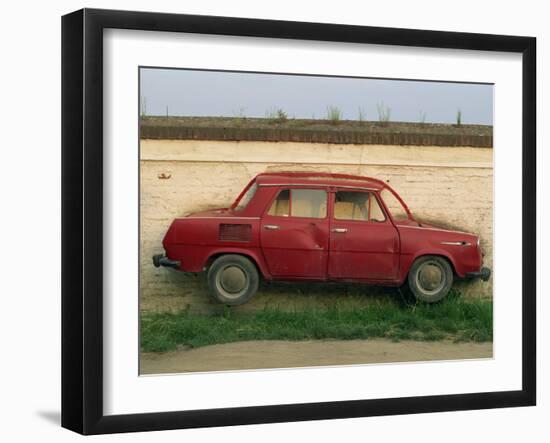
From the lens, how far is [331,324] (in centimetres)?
959

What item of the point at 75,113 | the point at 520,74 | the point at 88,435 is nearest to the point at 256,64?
the point at 75,113

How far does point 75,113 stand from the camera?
28.0 ft

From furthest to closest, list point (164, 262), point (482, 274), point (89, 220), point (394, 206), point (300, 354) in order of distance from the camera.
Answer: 1. point (482, 274)
2. point (394, 206)
3. point (300, 354)
4. point (164, 262)
5. point (89, 220)

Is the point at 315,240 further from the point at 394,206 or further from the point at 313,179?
the point at 394,206

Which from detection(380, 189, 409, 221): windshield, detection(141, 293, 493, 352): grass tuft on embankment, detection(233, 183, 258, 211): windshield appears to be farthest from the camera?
detection(380, 189, 409, 221): windshield

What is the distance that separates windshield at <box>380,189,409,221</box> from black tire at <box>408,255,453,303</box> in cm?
37

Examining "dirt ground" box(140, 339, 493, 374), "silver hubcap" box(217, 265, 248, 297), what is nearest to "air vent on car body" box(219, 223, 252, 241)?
"silver hubcap" box(217, 265, 248, 297)

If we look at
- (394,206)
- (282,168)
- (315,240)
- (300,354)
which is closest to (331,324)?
(300,354)

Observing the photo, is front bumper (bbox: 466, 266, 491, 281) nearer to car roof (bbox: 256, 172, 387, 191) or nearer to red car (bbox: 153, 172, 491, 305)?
red car (bbox: 153, 172, 491, 305)

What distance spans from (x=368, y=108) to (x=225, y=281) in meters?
1.71

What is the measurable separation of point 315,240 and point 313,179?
46 centimetres

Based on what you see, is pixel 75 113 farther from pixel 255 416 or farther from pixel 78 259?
pixel 255 416

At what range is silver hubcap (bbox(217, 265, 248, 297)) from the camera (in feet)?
31.4

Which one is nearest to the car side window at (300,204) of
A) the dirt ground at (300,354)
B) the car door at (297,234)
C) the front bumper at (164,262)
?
the car door at (297,234)
